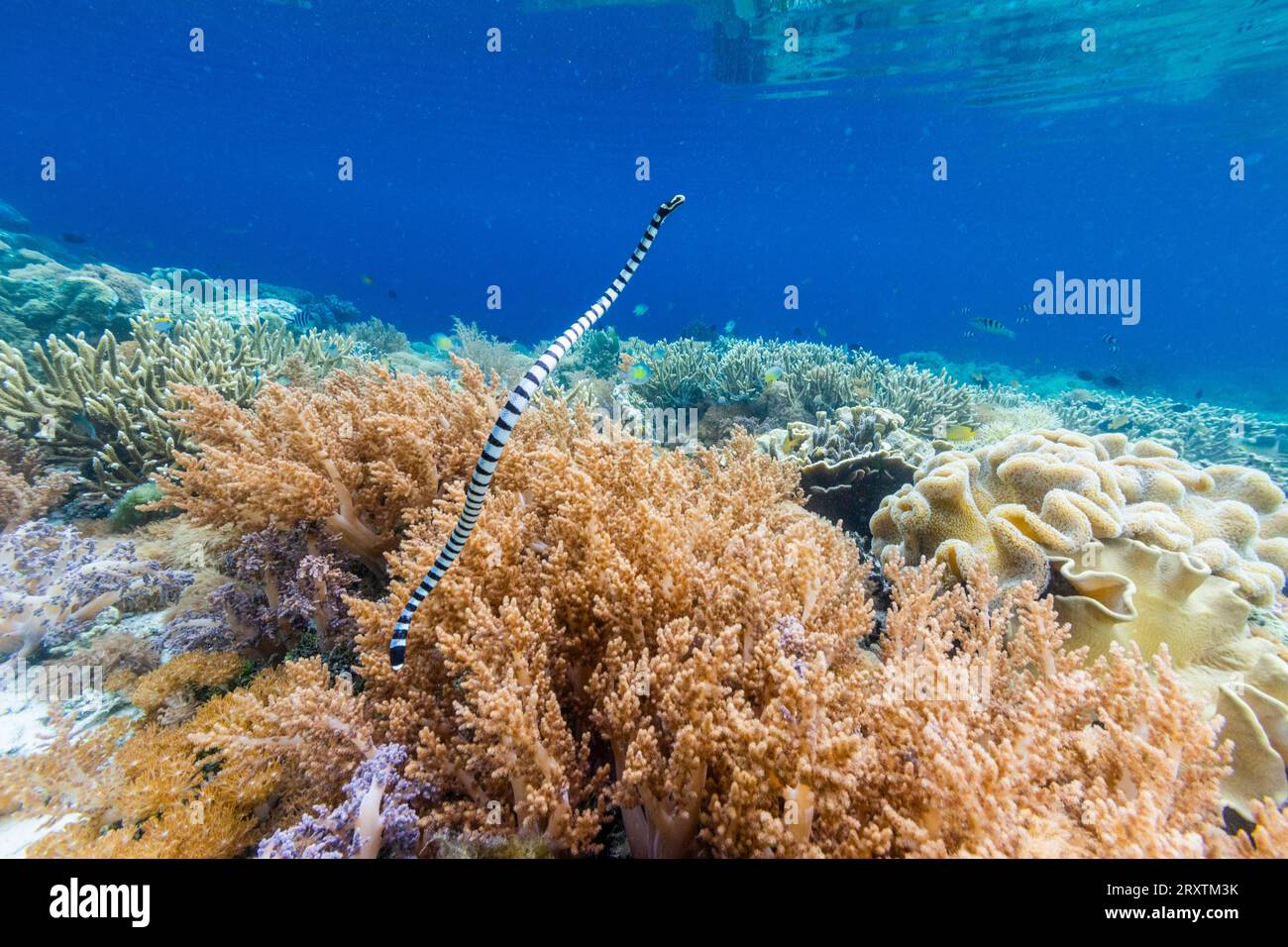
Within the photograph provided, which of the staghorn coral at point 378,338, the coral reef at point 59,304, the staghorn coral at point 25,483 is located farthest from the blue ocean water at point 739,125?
the staghorn coral at point 25,483

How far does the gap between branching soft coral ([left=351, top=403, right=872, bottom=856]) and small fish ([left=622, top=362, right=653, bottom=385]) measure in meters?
3.88

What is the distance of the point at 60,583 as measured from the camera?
3.20 metres

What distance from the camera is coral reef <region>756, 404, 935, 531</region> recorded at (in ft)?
15.8

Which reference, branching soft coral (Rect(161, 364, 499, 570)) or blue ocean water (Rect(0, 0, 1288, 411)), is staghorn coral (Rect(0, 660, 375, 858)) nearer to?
branching soft coral (Rect(161, 364, 499, 570))

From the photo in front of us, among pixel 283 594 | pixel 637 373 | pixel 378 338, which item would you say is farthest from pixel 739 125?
pixel 283 594

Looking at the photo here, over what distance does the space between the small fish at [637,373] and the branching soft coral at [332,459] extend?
10.9 feet

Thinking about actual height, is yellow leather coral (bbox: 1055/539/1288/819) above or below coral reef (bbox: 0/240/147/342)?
below

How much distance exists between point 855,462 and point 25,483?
6415 mm

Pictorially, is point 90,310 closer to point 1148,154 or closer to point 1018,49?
point 1018,49

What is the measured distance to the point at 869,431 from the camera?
528 centimetres

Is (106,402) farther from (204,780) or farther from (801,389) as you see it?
(801,389)

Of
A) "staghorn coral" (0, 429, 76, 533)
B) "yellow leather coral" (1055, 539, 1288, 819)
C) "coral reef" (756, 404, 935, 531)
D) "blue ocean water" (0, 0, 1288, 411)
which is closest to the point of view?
"yellow leather coral" (1055, 539, 1288, 819)

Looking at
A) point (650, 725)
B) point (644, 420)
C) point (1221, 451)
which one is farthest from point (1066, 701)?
point (1221, 451)

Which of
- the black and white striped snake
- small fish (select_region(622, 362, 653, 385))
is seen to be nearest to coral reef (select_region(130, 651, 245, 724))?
the black and white striped snake
